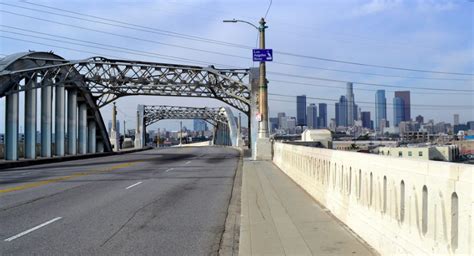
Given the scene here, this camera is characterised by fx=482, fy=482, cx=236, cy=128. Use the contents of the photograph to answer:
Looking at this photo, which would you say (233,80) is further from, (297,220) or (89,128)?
(297,220)

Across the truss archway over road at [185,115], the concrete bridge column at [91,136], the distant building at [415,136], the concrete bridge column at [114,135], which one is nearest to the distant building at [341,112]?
the distant building at [415,136]

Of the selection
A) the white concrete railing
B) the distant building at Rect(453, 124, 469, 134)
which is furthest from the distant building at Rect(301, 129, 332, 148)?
the white concrete railing

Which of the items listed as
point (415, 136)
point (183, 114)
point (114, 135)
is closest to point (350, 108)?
point (415, 136)

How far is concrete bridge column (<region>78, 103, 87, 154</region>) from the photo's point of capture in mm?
53188

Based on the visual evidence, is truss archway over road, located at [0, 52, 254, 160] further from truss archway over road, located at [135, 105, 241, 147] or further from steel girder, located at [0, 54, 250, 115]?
truss archway over road, located at [135, 105, 241, 147]

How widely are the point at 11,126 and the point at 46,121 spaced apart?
21.5ft

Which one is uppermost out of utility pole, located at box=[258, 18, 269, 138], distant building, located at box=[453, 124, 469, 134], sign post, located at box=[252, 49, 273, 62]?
sign post, located at box=[252, 49, 273, 62]

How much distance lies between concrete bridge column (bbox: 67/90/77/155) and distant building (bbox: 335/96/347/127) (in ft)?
87.4

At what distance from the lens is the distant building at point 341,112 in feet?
124

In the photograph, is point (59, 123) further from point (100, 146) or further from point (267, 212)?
point (267, 212)

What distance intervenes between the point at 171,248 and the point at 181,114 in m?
119

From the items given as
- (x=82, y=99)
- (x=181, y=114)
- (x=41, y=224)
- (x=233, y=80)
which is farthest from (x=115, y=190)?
(x=181, y=114)

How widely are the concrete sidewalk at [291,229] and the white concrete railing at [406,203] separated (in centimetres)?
32

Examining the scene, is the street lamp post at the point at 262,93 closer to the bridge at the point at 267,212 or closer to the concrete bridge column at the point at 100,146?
the bridge at the point at 267,212
